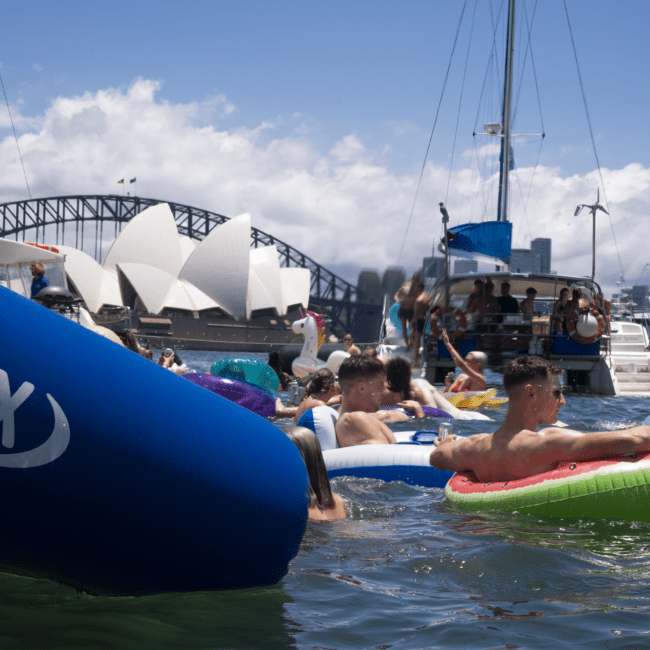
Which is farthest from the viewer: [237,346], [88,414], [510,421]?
[237,346]

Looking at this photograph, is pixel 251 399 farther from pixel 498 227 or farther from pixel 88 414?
pixel 498 227

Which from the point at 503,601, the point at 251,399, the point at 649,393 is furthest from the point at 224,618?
the point at 649,393

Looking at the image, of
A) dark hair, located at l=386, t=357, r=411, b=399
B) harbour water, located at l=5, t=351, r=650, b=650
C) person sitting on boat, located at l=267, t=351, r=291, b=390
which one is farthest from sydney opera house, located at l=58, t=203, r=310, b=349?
harbour water, located at l=5, t=351, r=650, b=650

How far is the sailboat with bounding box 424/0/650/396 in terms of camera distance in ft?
42.0

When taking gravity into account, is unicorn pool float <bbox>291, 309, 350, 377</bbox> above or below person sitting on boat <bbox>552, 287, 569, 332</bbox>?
below

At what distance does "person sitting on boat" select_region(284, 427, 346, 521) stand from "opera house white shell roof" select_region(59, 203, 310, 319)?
159 feet

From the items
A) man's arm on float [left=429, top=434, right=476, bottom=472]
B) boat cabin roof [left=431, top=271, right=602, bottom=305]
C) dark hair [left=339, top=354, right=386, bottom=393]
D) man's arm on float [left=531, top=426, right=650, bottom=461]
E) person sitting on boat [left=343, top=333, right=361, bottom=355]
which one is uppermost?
boat cabin roof [left=431, top=271, right=602, bottom=305]

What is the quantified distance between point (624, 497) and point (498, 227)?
1141 centimetres

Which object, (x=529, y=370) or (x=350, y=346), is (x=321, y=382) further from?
(x=350, y=346)

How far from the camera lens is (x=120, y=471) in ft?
6.96

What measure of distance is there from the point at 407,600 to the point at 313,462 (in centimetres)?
85

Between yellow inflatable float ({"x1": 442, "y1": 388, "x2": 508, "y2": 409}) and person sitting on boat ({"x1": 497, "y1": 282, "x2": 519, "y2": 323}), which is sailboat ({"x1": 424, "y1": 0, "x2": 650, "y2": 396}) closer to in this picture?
person sitting on boat ({"x1": 497, "y1": 282, "x2": 519, "y2": 323})

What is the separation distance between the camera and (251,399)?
8125 millimetres

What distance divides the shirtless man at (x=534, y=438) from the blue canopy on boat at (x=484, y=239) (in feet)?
33.2
